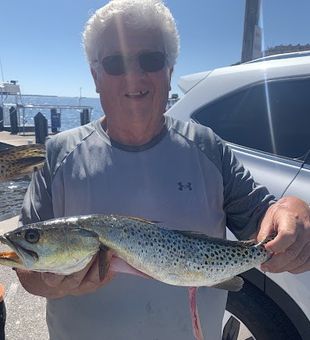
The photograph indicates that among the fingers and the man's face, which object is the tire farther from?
the man's face

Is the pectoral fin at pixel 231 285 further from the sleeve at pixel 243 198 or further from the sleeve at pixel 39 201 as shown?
the sleeve at pixel 39 201

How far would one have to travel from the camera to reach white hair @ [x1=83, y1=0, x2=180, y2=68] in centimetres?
219

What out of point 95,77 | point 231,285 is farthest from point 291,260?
point 95,77

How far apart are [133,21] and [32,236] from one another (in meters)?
1.10

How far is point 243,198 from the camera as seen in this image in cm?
223

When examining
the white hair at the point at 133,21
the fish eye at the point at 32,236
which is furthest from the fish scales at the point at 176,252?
the white hair at the point at 133,21

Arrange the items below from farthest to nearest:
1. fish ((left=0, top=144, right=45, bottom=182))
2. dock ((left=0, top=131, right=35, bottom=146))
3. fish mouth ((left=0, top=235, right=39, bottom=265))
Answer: dock ((left=0, top=131, right=35, bottom=146)) < fish ((left=0, top=144, right=45, bottom=182)) < fish mouth ((left=0, top=235, right=39, bottom=265))

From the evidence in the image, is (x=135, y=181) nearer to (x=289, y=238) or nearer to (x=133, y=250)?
(x=133, y=250)

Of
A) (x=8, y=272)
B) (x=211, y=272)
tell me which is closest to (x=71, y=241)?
(x=211, y=272)

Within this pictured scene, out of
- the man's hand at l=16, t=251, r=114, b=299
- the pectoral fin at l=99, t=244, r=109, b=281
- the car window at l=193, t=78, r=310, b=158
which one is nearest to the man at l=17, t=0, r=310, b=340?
the man's hand at l=16, t=251, r=114, b=299

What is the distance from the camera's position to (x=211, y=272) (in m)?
1.89

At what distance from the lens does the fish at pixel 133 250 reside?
176cm

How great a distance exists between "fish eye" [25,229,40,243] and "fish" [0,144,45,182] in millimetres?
534

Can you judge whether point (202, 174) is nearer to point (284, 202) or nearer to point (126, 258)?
point (284, 202)
